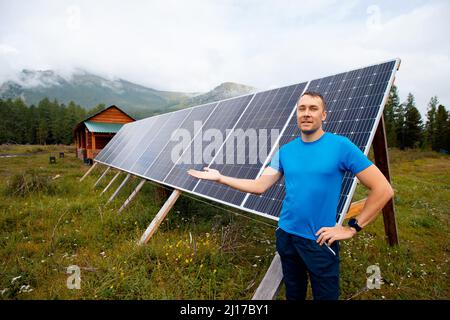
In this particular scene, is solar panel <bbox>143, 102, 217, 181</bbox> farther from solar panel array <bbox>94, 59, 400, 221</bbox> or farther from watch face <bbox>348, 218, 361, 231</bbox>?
watch face <bbox>348, 218, 361, 231</bbox>

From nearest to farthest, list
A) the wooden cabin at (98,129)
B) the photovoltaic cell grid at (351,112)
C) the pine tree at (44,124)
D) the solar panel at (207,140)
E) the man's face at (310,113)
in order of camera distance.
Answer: the man's face at (310,113), the photovoltaic cell grid at (351,112), the solar panel at (207,140), the wooden cabin at (98,129), the pine tree at (44,124)

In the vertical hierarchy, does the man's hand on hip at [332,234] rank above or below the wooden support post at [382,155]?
below

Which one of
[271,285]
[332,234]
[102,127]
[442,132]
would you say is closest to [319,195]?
[332,234]

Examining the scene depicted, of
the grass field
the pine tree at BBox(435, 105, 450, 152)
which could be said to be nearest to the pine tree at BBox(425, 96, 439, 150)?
the pine tree at BBox(435, 105, 450, 152)

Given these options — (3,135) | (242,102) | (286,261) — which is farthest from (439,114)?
(3,135)

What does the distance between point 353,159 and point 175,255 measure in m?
3.84

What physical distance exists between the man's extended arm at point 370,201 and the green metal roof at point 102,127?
87.7 feet

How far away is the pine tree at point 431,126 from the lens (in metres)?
49.5

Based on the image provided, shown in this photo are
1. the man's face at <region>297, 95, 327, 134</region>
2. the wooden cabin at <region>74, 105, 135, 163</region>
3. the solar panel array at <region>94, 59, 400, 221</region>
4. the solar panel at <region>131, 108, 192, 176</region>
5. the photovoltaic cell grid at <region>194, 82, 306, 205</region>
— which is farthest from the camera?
the wooden cabin at <region>74, 105, 135, 163</region>

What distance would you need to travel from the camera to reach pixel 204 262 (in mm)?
4570

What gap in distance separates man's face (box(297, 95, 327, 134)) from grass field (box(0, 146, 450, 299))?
238cm

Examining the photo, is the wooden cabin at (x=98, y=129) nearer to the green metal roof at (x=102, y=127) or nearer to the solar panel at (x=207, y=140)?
the green metal roof at (x=102, y=127)

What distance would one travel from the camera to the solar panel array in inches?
140

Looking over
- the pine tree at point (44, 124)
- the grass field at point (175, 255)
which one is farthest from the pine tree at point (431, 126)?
the pine tree at point (44, 124)
